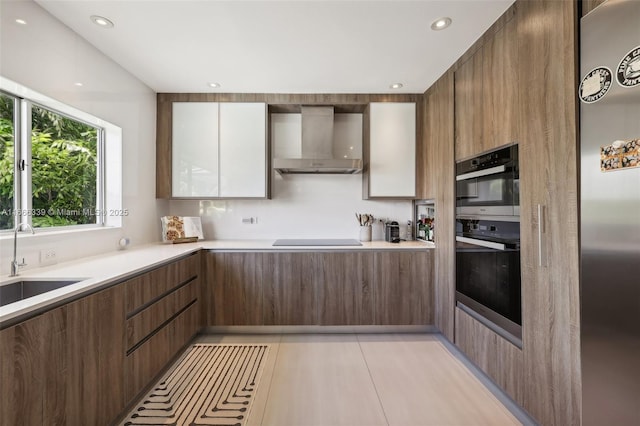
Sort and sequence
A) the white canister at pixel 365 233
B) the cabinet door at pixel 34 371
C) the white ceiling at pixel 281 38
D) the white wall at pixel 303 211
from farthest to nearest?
the white wall at pixel 303 211 < the white canister at pixel 365 233 < the white ceiling at pixel 281 38 < the cabinet door at pixel 34 371

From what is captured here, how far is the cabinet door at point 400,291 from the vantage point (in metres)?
2.67

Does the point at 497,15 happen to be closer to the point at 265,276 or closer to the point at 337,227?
the point at 337,227

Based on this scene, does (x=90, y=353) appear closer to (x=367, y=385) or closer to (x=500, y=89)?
(x=367, y=385)

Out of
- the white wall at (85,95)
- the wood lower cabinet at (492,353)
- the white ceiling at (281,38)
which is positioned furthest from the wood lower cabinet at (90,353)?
the wood lower cabinet at (492,353)

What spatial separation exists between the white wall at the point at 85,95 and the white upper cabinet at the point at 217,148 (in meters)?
0.28

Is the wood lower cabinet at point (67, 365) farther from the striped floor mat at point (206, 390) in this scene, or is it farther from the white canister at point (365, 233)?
the white canister at point (365, 233)

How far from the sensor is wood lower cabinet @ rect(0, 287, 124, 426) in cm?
101

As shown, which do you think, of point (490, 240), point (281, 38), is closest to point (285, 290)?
point (490, 240)

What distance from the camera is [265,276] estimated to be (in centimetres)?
265

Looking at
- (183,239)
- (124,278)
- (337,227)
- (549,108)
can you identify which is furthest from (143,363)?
(549,108)

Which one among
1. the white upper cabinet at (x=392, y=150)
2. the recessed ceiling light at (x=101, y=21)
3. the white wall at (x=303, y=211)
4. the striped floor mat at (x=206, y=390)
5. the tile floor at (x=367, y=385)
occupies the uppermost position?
the recessed ceiling light at (x=101, y=21)

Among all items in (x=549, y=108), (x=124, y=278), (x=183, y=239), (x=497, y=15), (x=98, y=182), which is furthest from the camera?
(x=183, y=239)

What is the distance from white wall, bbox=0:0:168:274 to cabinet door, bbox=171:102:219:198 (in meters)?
0.24

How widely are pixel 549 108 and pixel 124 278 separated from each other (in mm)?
2431
